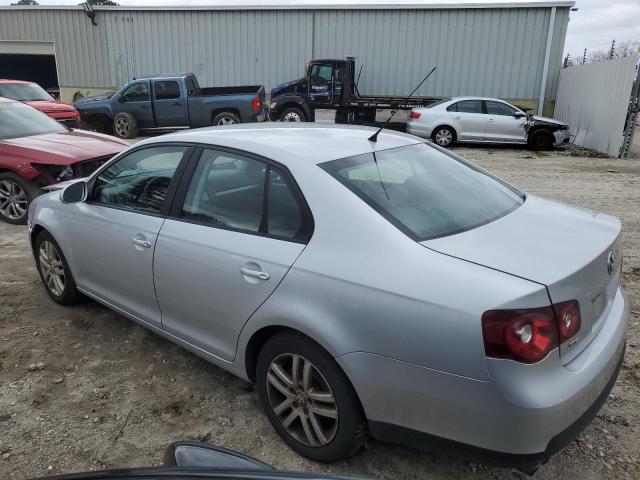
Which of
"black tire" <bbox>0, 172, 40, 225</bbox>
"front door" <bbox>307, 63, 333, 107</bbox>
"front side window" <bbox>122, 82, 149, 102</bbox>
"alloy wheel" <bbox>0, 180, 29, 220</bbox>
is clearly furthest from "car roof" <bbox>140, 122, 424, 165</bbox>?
"front door" <bbox>307, 63, 333, 107</bbox>

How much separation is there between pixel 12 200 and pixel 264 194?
5359 millimetres

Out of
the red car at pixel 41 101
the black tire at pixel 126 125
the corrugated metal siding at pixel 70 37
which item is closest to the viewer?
the red car at pixel 41 101

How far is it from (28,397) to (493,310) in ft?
9.00

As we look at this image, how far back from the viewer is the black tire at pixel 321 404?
87.0 inches

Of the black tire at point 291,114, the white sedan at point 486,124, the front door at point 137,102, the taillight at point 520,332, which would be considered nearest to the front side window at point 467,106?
the white sedan at point 486,124

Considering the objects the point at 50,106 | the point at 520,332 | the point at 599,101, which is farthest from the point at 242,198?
the point at 599,101

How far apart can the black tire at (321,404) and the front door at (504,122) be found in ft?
44.2

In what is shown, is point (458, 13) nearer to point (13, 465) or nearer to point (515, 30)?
point (515, 30)

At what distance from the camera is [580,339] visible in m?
2.05

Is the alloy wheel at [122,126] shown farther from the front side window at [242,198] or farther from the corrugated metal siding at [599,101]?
the front side window at [242,198]

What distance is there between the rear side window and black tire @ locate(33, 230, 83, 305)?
1204 cm

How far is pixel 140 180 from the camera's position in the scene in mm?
3346

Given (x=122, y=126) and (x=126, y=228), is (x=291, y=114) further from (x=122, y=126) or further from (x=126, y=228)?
(x=126, y=228)

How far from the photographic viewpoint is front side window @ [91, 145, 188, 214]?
312cm
